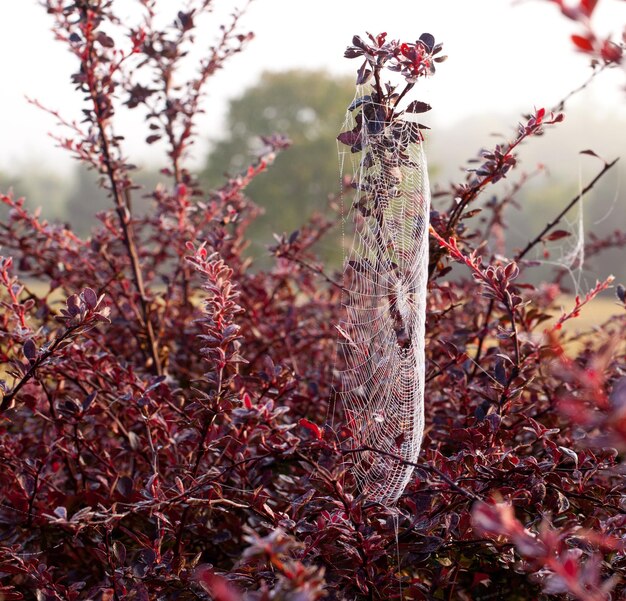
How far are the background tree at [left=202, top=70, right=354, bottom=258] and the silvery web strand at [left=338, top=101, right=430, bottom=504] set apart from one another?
21837 millimetres

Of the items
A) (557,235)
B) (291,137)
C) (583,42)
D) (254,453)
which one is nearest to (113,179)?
(254,453)

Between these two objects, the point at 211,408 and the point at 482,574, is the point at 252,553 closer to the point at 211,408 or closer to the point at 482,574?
the point at 211,408

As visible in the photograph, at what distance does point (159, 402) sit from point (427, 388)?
2.45 ft

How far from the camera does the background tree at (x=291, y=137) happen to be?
24.5 meters

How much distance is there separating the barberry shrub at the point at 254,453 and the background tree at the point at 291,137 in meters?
21.4

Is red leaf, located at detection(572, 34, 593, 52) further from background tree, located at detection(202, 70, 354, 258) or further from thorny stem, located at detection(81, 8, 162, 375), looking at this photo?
background tree, located at detection(202, 70, 354, 258)

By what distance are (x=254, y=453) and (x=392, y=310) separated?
1.61 ft

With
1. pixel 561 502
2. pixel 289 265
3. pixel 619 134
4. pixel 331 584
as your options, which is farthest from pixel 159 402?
pixel 619 134

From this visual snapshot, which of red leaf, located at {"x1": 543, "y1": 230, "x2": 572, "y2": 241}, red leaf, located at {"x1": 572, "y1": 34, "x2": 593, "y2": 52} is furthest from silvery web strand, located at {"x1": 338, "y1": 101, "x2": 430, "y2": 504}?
red leaf, located at {"x1": 572, "y1": 34, "x2": 593, "y2": 52}

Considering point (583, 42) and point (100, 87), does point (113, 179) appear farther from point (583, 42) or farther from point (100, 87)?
point (583, 42)

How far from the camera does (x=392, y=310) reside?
1.72m

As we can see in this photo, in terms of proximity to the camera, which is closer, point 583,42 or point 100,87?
point 583,42

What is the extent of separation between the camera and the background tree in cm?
2452

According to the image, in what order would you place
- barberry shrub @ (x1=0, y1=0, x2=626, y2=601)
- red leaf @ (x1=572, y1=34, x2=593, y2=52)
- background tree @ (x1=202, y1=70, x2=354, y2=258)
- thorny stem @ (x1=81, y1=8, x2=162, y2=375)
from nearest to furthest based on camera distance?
red leaf @ (x1=572, y1=34, x2=593, y2=52) < barberry shrub @ (x1=0, y1=0, x2=626, y2=601) < thorny stem @ (x1=81, y1=8, x2=162, y2=375) < background tree @ (x1=202, y1=70, x2=354, y2=258)
